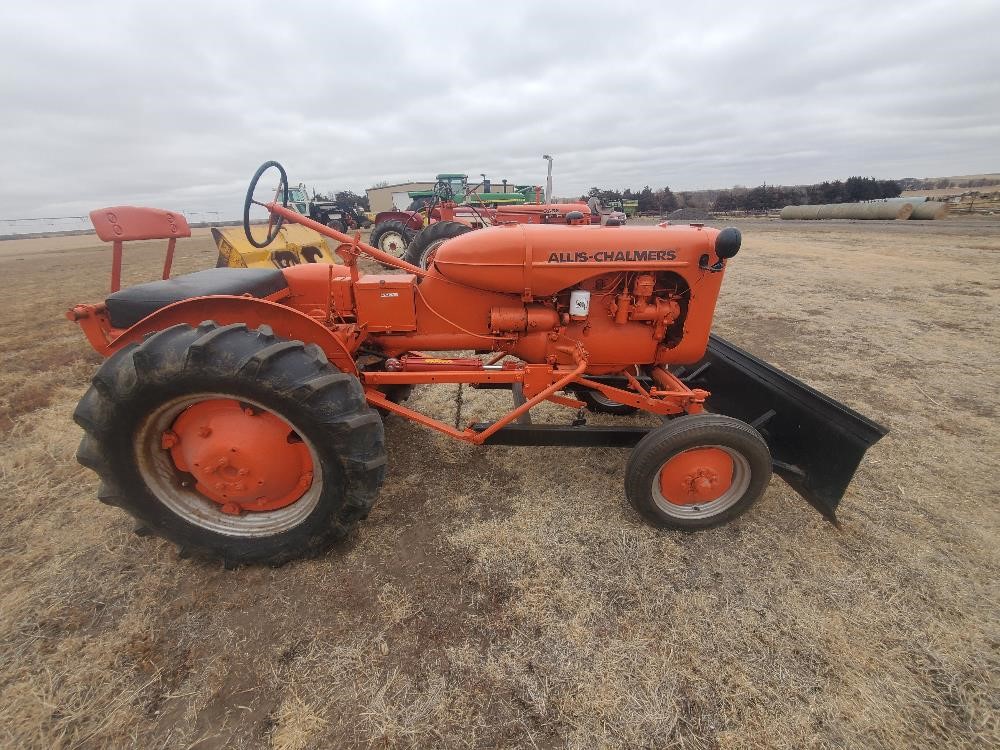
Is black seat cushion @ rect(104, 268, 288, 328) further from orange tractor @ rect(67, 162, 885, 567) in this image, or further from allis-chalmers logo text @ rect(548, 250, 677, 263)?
allis-chalmers logo text @ rect(548, 250, 677, 263)

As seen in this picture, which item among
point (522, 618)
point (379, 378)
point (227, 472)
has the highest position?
point (379, 378)

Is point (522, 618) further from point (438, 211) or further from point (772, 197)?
point (772, 197)

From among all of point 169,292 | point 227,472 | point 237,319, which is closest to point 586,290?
point 237,319

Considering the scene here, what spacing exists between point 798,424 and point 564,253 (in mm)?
1641

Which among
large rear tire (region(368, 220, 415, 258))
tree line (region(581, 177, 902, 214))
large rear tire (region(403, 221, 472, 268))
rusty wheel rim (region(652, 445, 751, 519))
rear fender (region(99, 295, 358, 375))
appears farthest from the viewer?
tree line (region(581, 177, 902, 214))

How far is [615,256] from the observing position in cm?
240

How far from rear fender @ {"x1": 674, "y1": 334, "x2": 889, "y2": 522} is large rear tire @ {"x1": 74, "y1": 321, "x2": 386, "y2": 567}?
2258mm

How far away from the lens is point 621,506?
8.63 ft

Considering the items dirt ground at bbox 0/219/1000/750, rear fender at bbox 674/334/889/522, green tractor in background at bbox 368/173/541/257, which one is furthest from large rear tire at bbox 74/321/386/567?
green tractor in background at bbox 368/173/541/257

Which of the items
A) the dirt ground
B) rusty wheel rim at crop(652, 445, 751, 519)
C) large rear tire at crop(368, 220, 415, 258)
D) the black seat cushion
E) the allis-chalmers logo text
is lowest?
the dirt ground

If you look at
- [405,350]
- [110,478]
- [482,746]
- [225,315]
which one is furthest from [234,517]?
[482,746]

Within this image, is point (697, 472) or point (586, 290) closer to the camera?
point (697, 472)

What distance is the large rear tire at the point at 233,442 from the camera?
1.84 meters

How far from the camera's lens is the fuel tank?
7.81 feet
